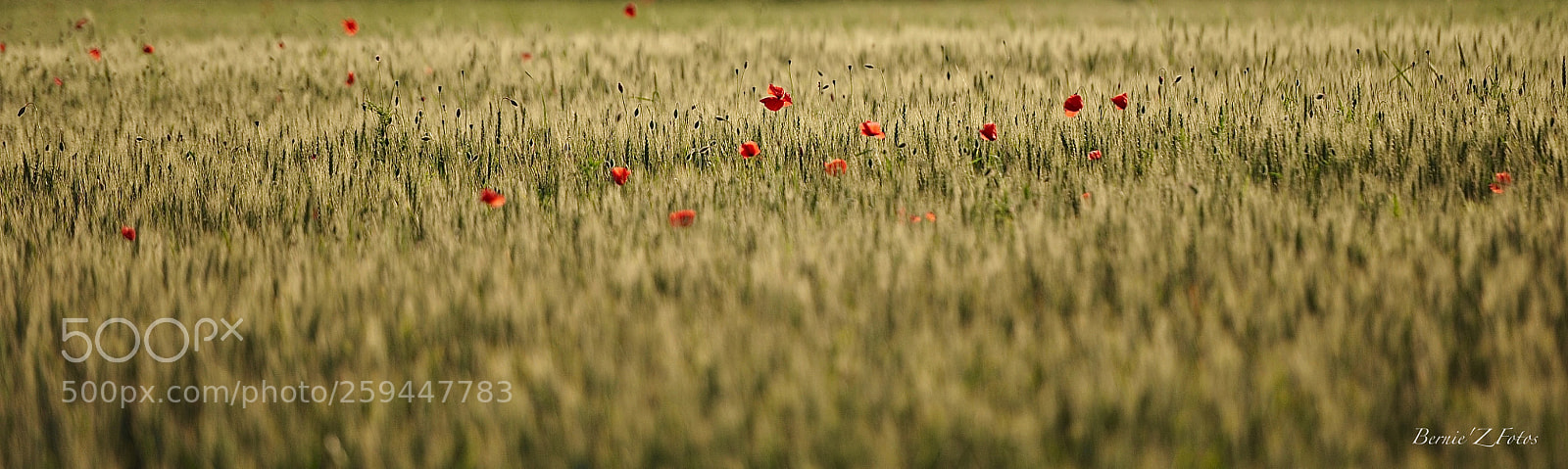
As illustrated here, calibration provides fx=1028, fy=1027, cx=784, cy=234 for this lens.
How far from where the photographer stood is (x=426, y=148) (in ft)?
11.2

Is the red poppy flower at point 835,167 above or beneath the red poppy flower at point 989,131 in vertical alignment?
beneath

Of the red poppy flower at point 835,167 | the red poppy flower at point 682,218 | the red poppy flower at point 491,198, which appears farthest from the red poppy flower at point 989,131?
the red poppy flower at point 491,198

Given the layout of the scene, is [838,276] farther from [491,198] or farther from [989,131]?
[989,131]

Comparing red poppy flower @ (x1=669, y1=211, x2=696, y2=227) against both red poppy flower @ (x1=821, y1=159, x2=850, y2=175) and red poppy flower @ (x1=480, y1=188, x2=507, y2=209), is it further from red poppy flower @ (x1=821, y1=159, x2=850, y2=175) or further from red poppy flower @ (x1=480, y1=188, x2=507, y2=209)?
red poppy flower @ (x1=821, y1=159, x2=850, y2=175)

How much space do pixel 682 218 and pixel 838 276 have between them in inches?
22.3

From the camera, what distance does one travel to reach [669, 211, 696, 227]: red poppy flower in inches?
90.0

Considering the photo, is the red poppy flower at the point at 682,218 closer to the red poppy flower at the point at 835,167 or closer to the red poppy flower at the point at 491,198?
the red poppy flower at the point at 491,198

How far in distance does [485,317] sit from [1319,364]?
131cm

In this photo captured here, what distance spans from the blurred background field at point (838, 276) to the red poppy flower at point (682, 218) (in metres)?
0.03

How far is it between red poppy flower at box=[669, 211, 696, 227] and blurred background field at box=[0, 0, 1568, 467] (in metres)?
0.03

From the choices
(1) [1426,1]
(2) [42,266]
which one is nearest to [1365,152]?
(2) [42,266]

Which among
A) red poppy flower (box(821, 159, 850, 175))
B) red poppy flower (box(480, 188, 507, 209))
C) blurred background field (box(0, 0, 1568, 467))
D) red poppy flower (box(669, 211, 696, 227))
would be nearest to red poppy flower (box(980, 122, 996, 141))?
blurred background field (box(0, 0, 1568, 467))

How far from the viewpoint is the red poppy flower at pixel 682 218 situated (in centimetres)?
229

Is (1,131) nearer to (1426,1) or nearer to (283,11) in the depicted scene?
(283,11)
